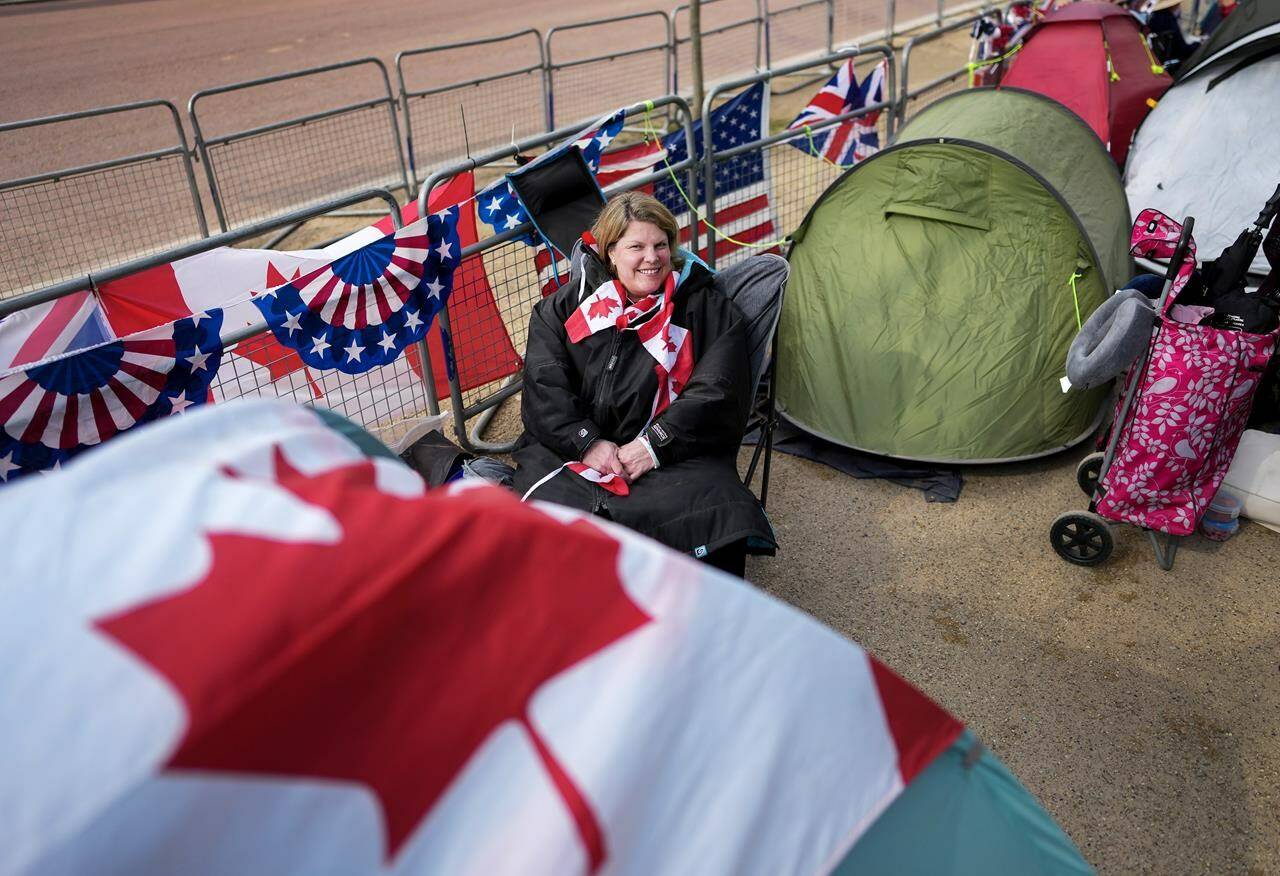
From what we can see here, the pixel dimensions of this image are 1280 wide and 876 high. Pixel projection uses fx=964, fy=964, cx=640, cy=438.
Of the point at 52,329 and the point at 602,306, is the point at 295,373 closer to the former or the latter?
the point at 52,329

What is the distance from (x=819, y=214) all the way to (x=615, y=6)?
46.7ft

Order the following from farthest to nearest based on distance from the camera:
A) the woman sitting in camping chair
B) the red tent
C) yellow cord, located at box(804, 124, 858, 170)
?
the red tent < yellow cord, located at box(804, 124, 858, 170) < the woman sitting in camping chair

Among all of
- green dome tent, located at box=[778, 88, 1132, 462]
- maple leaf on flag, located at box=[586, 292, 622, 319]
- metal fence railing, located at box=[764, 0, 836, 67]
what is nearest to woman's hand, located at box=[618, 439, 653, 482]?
maple leaf on flag, located at box=[586, 292, 622, 319]

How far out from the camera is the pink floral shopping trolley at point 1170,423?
3393mm

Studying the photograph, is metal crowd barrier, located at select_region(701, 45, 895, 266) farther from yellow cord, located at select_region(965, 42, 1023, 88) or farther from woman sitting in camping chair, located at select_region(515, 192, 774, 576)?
yellow cord, located at select_region(965, 42, 1023, 88)


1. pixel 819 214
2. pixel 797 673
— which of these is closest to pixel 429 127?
pixel 819 214

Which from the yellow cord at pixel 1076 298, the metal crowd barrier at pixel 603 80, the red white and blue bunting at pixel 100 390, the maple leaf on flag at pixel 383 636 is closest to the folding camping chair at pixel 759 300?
the yellow cord at pixel 1076 298

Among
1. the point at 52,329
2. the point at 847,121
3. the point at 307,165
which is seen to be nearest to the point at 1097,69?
the point at 847,121

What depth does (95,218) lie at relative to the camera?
724 centimetres

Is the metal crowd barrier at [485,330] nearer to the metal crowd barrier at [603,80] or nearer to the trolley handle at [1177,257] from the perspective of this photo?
the trolley handle at [1177,257]

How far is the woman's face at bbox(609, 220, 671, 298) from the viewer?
3471 mm

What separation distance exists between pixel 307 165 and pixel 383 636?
8599 mm

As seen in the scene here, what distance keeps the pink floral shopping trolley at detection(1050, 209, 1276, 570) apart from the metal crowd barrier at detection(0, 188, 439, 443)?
276cm

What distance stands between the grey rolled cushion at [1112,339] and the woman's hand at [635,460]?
1648 mm
